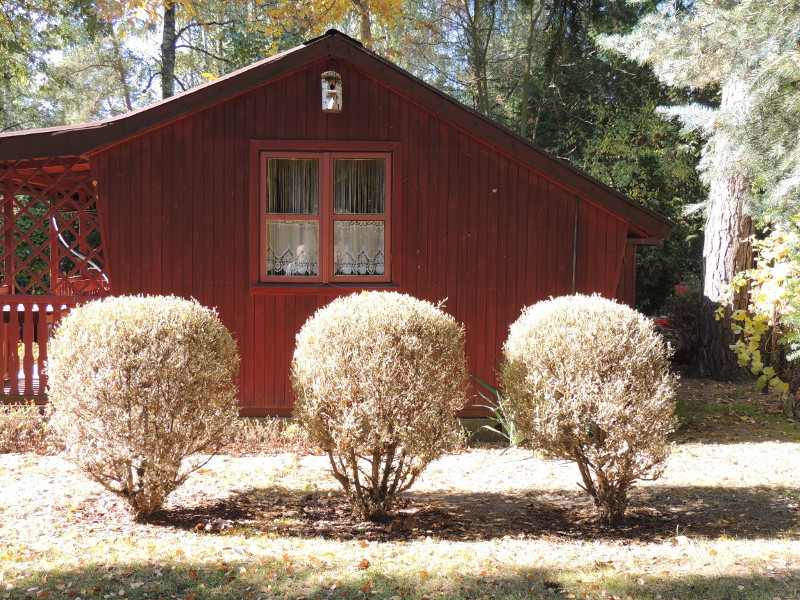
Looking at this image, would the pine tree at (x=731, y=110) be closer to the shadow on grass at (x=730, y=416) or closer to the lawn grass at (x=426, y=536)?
the shadow on grass at (x=730, y=416)

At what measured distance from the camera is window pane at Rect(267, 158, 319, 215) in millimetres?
7430

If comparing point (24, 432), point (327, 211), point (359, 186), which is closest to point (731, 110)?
point (359, 186)

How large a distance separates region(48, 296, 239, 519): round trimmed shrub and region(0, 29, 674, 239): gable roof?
112 inches

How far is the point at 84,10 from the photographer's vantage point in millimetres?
15062

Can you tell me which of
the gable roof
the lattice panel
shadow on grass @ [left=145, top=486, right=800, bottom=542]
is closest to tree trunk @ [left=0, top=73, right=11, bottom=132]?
the lattice panel

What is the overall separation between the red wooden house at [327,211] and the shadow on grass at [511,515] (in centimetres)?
211

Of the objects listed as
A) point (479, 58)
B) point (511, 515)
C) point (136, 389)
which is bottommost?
point (511, 515)

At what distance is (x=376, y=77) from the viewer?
7.34 meters

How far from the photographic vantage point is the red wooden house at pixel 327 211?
7.29 metres

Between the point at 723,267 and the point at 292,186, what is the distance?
265 inches

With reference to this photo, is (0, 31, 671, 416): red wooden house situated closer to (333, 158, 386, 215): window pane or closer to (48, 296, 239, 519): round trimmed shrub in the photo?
(333, 158, 386, 215): window pane

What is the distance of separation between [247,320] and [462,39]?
1646 cm

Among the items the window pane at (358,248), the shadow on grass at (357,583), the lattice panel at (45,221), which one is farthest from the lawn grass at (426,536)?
the lattice panel at (45,221)

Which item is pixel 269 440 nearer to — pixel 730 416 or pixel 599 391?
pixel 599 391
